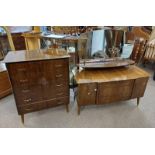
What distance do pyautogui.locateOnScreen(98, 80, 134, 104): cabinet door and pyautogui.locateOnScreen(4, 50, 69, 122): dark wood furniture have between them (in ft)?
1.61

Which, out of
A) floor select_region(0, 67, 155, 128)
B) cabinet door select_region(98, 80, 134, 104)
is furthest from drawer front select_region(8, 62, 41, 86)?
cabinet door select_region(98, 80, 134, 104)

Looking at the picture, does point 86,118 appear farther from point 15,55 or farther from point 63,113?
point 15,55

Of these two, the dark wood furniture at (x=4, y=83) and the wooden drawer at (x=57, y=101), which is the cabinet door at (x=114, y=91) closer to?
the wooden drawer at (x=57, y=101)

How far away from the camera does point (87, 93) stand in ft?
6.43

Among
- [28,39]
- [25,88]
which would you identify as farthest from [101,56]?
[28,39]

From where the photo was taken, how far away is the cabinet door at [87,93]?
191cm

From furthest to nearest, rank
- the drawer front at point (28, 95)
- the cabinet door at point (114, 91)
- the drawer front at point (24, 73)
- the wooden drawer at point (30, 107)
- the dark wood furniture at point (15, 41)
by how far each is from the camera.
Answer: the dark wood furniture at point (15, 41), the cabinet door at point (114, 91), the wooden drawer at point (30, 107), the drawer front at point (28, 95), the drawer front at point (24, 73)

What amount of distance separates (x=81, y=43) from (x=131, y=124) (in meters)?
1.41

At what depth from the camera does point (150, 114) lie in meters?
2.22

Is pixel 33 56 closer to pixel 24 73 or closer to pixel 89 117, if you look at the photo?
pixel 24 73

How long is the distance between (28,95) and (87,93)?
776 mm

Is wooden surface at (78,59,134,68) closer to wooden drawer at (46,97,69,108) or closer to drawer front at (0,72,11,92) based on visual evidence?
wooden drawer at (46,97,69,108)

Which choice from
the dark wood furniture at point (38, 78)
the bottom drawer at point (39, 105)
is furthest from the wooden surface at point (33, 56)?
the bottom drawer at point (39, 105)

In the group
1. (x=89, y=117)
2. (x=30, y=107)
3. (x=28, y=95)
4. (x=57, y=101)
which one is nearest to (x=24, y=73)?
(x=28, y=95)
